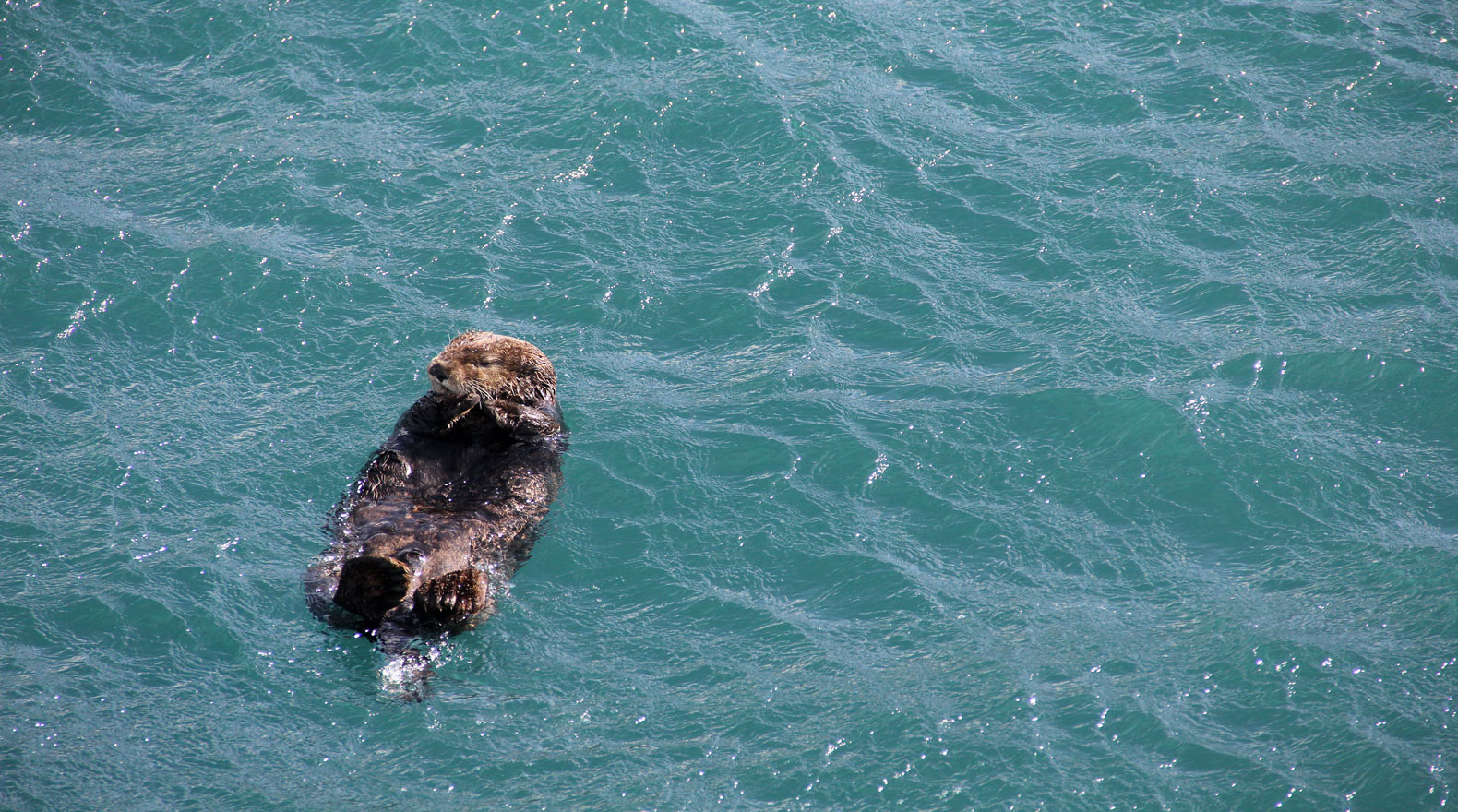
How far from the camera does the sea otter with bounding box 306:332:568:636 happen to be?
4.50 m

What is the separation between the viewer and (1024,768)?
435 centimetres

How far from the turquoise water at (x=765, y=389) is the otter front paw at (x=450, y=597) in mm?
206

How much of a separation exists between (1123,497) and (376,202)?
5.19 metres

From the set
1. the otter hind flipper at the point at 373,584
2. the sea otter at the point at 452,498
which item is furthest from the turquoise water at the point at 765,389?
the otter hind flipper at the point at 373,584

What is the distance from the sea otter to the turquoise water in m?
0.18

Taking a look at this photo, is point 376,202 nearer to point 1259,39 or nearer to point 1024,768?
point 1024,768

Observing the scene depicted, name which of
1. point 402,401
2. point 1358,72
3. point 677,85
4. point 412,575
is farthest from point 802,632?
point 1358,72

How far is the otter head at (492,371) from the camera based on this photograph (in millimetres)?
5504

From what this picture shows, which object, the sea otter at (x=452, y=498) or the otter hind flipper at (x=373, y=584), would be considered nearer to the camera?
the otter hind flipper at (x=373, y=584)

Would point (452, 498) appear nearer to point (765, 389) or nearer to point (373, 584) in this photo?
point (373, 584)

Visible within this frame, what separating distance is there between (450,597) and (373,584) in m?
0.33

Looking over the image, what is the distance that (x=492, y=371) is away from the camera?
5.73m

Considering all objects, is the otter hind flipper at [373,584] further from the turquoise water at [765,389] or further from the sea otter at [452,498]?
the turquoise water at [765,389]

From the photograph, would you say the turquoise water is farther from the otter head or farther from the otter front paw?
the otter head
